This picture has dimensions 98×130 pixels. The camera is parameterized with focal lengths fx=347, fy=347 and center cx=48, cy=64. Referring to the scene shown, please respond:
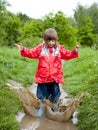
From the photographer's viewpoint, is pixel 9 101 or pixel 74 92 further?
pixel 74 92

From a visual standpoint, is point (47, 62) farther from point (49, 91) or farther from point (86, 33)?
point (86, 33)

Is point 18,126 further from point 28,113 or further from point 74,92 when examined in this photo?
point 74,92

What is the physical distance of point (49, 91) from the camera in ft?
20.7

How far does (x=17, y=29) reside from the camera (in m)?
46.2

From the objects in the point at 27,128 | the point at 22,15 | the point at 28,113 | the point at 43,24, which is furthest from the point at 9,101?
the point at 22,15

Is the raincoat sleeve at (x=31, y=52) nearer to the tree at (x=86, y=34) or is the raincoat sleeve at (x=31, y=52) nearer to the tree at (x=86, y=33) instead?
the tree at (x=86, y=33)

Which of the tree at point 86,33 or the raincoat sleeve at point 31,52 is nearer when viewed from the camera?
the raincoat sleeve at point 31,52

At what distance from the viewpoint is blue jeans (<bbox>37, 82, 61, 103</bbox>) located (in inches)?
243

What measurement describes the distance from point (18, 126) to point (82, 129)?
969 mm

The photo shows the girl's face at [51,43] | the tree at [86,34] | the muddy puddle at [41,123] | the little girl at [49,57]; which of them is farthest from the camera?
the tree at [86,34]

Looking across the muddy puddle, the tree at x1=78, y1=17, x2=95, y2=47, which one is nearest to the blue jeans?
the muddy puddle

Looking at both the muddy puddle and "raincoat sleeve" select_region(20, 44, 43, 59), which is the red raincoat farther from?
the muddy puddle

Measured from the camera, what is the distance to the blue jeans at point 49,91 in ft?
20.3

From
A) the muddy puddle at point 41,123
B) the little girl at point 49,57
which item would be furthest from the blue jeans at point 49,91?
the muddy puddle at point 41,123
